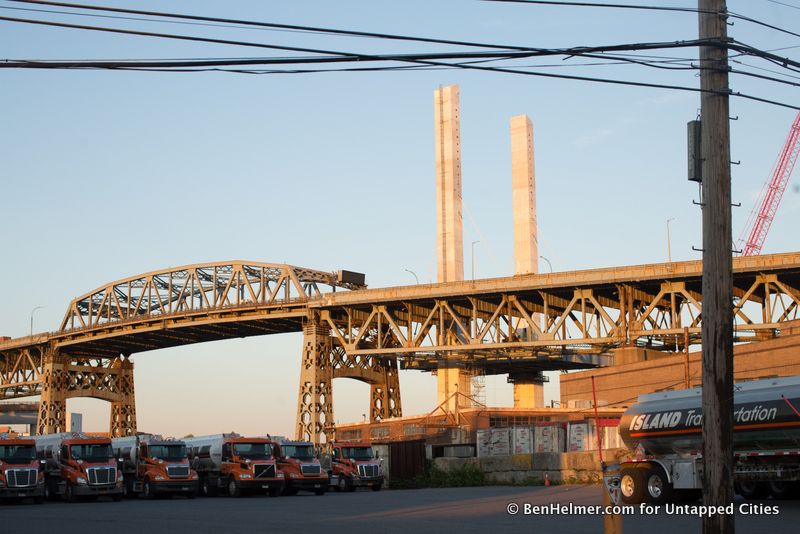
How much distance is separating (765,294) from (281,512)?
40616mm

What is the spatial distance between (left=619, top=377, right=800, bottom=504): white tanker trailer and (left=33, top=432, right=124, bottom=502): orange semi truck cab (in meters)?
22.5

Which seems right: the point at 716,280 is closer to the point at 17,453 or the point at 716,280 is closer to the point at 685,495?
the point at 685,495

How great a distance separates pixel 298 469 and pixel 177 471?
5.44m

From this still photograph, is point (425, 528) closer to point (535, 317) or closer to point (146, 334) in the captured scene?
point (535, 317)

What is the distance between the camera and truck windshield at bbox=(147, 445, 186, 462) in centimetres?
4653

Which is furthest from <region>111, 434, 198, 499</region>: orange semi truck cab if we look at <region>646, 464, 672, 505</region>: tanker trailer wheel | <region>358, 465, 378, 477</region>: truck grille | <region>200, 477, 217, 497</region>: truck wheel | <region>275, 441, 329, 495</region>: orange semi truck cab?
<region>646, 464, 672, 505</region>: tanker trailer wheel

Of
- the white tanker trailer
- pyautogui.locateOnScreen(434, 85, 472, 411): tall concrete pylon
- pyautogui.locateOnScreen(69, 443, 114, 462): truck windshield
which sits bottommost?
pyautogui.locateOnScreen(69, 443, 114, 462): truck windshield

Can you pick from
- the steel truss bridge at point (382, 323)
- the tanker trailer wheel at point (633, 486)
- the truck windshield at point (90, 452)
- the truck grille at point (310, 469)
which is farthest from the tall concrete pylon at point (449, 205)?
the tanker trailer wheel at point (633, 486)

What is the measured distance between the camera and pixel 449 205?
9500 centimetres

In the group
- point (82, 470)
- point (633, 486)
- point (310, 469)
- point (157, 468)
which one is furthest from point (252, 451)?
point (633, 486)

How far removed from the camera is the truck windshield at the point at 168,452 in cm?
4653

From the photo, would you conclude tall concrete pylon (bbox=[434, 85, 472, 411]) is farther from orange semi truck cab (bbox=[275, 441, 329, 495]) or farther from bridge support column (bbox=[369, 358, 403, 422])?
orange semi truck cab (bbox=[275, 441, 329, 495])

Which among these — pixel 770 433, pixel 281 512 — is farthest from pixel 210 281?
pixel 770 433

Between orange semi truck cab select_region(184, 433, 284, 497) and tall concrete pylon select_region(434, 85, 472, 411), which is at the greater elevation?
tall concrete pylon select_region(434, 85, 472, 411)
